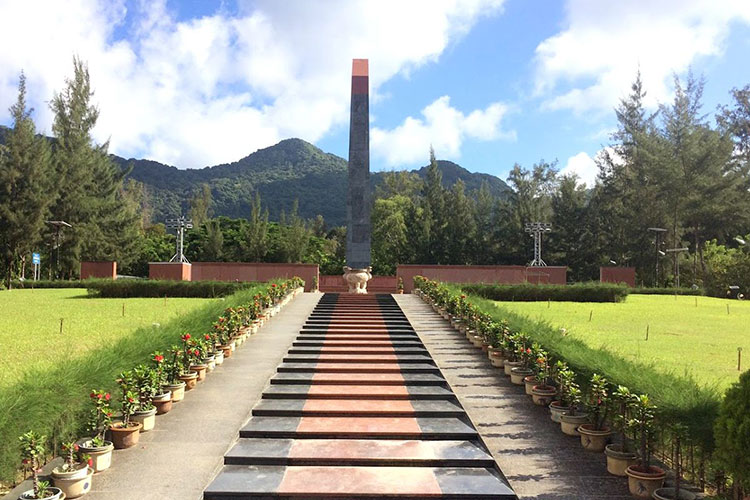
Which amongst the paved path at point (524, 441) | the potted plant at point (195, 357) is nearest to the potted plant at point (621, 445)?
the paved path at point (524, 441)

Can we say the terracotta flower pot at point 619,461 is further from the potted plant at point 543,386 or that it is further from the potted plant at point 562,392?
the potted plant at point 543,386

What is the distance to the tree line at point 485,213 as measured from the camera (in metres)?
33.8

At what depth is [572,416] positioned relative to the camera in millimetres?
6234

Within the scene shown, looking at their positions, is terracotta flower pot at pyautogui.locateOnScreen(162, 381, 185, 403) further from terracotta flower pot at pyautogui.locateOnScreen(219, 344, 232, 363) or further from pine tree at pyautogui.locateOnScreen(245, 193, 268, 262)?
pine tree at pyautogui.locateOnScreen(245, 193, 268, 262)

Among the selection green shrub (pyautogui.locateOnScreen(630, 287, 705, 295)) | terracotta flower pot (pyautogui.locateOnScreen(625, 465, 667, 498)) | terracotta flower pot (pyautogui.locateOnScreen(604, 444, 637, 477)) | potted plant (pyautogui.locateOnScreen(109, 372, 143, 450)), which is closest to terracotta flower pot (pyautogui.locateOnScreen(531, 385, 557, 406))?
terracotta flower pot (pyautogui.locateOnScreen(604, 444, 637, 477))

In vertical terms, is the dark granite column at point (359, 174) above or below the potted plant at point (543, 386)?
above

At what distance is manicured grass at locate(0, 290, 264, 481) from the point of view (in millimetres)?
4605

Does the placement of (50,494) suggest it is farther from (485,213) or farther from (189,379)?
(485,213)

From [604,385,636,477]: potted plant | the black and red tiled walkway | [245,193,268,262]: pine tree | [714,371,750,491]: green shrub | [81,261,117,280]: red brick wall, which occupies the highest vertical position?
[245,193,268,262]: pine tree

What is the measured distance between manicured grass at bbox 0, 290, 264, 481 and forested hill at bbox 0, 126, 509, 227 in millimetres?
63999

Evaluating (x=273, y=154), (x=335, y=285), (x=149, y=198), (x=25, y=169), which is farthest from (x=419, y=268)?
(x=273, y=154)

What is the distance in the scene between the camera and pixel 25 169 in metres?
32.4

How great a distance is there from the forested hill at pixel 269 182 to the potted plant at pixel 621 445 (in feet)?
231

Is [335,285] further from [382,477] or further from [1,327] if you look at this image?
[382,477]
